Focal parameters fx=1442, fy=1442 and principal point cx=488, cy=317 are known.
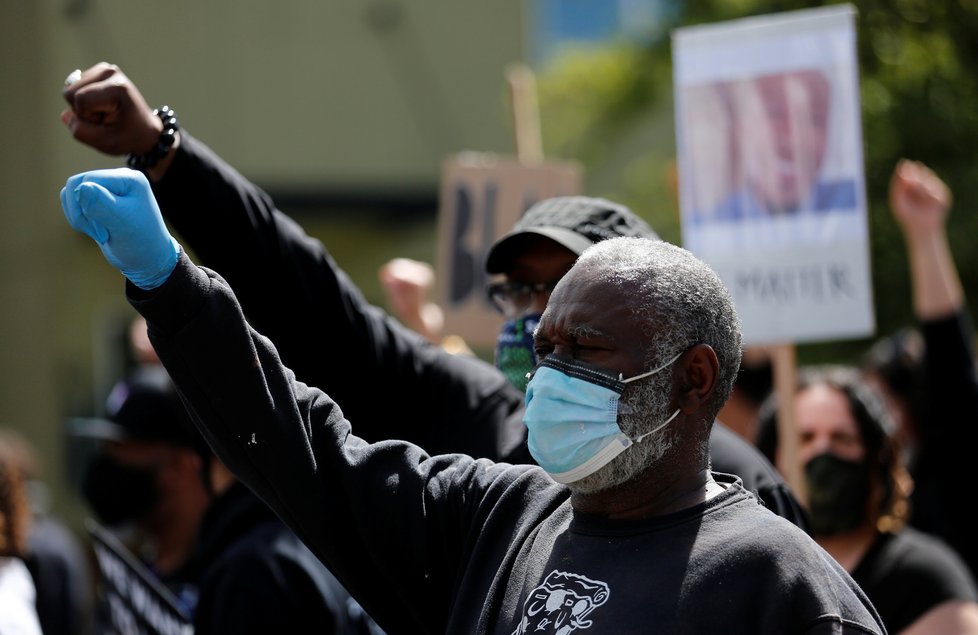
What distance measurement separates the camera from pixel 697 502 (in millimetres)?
2240

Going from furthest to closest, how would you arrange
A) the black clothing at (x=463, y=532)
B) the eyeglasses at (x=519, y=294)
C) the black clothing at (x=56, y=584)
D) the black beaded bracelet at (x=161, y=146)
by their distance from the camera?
the black clothing at (x=56, y=584)
the eyeglasses at (x=519, y=294)
the black beaded bracelet at (x=161, y=146)
the black clothing at (x=463, y=532)

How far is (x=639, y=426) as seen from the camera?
2.24m

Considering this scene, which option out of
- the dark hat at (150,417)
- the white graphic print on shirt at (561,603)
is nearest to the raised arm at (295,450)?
the white graphic print on shirt at (561,603)

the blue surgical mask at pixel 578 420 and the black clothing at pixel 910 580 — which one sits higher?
the blue surgical mask at pixel 578 420

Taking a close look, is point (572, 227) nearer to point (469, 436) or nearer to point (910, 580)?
point (469, 436)

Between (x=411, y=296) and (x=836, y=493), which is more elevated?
(x=411, y=296)

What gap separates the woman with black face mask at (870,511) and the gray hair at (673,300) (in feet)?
5.73

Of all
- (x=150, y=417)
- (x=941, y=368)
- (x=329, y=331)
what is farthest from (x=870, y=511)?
(x=150, y=417)

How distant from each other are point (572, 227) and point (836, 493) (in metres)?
1.47

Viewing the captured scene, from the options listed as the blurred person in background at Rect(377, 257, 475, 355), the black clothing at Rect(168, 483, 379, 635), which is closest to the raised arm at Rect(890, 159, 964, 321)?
the blurred person in background at Rect(377, 257, 475, 355)

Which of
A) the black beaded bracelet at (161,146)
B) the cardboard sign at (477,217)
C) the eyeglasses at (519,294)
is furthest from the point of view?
the cardboard sign at (477,217)

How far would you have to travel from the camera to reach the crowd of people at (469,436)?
215 centimetres

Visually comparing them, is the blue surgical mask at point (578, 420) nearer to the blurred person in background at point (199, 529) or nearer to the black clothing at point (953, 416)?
the blurred person in background at point (199, 529)

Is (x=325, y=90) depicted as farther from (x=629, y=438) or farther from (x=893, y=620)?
(x=629, y=438)
